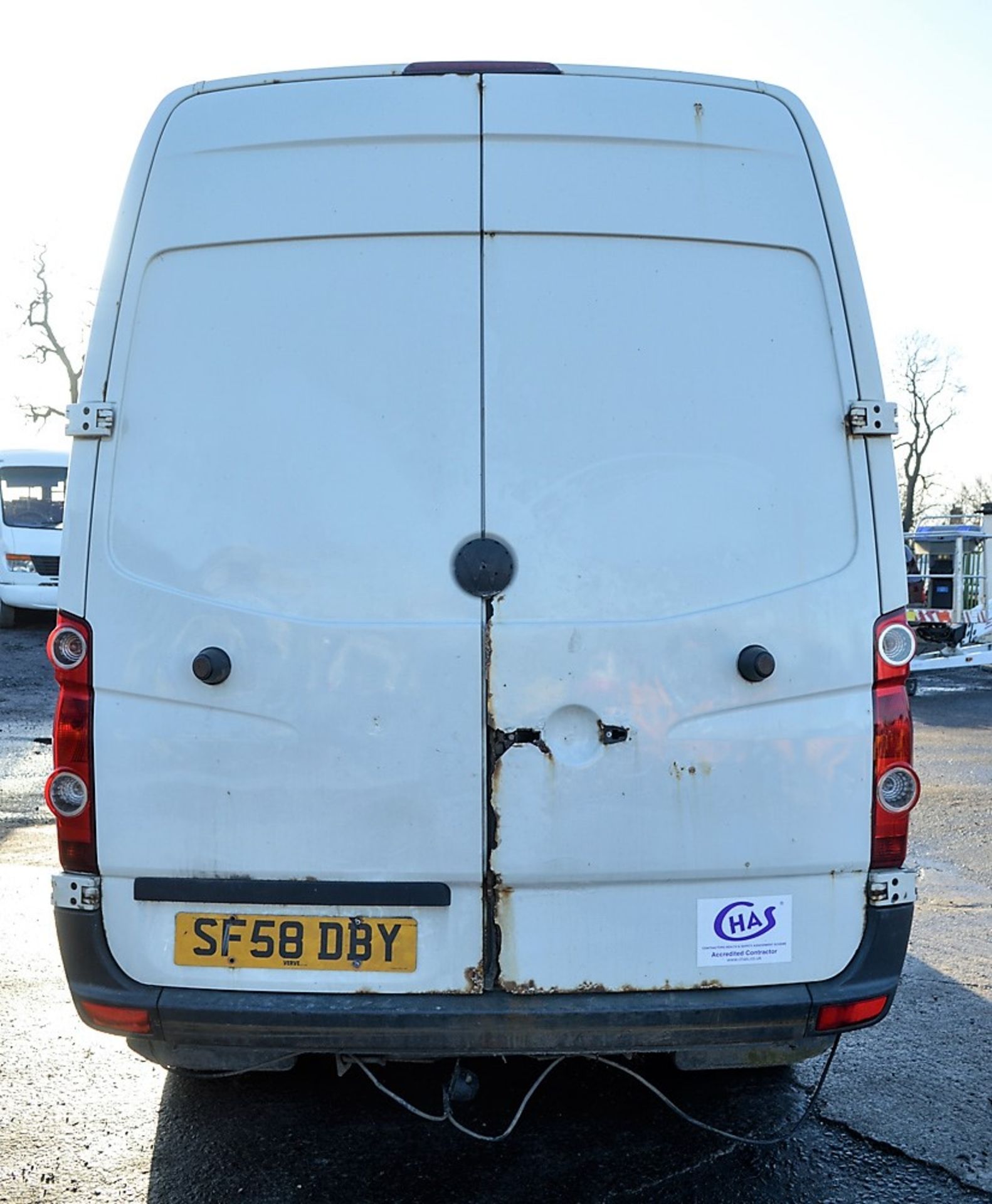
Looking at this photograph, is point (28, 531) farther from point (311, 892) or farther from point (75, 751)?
point (311, 892)

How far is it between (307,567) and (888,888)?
1569 millimetres

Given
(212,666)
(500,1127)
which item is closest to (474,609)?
(212,666)

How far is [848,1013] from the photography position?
8.96 ft

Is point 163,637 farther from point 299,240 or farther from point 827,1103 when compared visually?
point 827,1103

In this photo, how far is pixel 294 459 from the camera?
267 cm

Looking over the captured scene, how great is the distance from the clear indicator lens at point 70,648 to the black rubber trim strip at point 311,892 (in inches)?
22.4

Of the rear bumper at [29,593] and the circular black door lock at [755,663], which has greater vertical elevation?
the rear bumper at [29,593]

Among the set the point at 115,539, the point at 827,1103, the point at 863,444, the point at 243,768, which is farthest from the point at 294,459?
the point at 827,1103

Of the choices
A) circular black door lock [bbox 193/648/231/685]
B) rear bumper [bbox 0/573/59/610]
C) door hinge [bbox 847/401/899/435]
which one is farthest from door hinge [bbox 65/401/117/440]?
rear bumper [bbox 0/573/59/610]

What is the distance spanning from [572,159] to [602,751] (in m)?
1.39

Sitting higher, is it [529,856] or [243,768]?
Result: [243,768]

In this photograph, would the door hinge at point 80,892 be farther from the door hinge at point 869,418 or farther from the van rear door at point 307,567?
the door hinge at point 869,418

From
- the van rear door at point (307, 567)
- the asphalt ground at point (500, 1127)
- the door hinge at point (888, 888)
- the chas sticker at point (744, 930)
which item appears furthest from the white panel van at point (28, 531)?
the door hinge at point (888, 888)

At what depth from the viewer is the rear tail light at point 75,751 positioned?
2.71 meters
